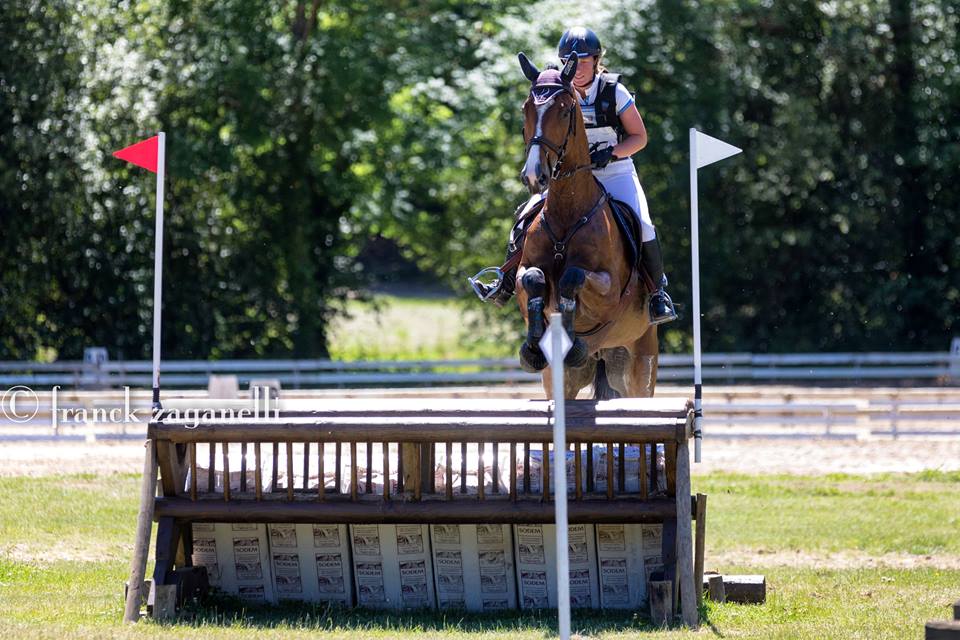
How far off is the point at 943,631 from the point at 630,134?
4575 millimetres

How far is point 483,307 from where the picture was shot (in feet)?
84.5

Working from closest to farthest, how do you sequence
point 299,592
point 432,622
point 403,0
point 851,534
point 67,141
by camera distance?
point 432,622
point 299,592
point 851,534
point 67,141
point 403,0

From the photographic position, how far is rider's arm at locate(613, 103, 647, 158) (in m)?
9.09

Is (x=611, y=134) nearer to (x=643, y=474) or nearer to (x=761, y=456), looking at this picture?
(x=643, y=474)

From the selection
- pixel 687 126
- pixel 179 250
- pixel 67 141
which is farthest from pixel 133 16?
pixel 687 126

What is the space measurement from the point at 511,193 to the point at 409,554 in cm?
1740

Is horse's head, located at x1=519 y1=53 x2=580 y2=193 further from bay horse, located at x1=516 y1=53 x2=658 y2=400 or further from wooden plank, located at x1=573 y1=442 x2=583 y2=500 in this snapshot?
wooden plank, located at x1=573 y1=442 x2=583 y2=500

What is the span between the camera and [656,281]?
945cm

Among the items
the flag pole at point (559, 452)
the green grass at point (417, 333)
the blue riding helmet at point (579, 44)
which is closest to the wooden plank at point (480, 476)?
the flag pole at point (559, 452)

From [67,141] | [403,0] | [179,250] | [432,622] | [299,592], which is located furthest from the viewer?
[403,0]

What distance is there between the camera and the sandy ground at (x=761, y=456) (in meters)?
14.8

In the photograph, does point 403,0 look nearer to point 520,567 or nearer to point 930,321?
point 930,321

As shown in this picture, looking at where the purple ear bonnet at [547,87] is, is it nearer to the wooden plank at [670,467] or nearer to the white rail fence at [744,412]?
the wooden plank at [670,467]

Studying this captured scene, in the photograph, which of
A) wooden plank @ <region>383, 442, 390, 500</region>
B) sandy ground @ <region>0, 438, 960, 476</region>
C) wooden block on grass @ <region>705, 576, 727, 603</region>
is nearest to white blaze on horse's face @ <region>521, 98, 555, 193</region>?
wooden plank @ <region>383, 442, 390, 500</region>
